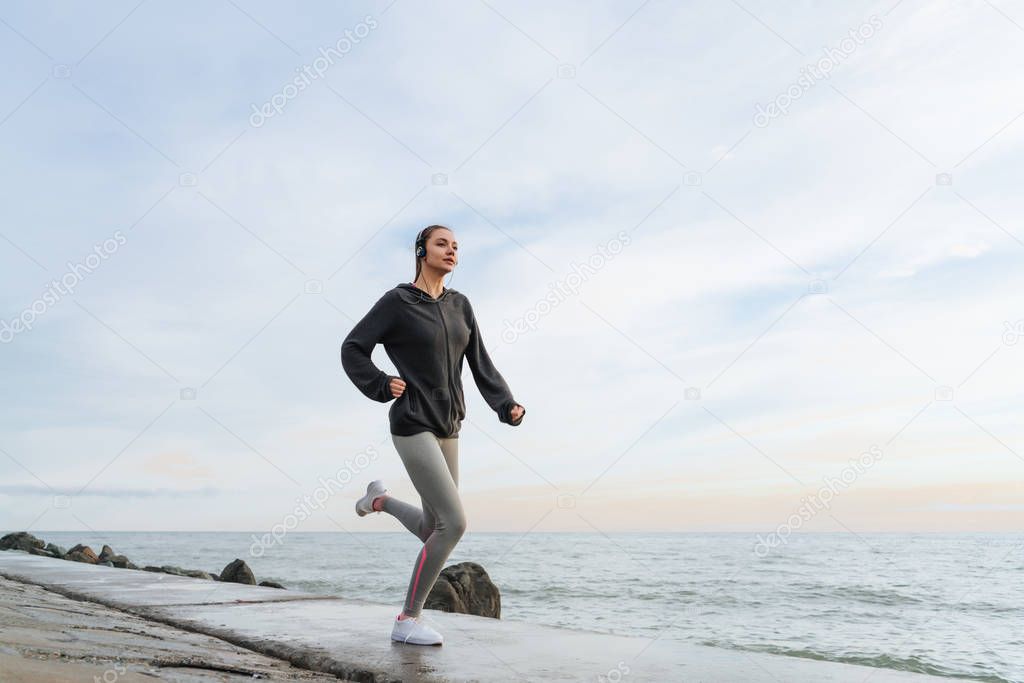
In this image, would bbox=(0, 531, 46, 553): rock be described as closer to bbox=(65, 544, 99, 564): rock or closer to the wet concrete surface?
bbox=(65, 544, 99, 564): rock

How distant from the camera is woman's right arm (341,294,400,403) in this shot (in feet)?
12.6

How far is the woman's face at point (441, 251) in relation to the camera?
4.02 m

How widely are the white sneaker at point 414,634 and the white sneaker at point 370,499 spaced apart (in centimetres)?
75

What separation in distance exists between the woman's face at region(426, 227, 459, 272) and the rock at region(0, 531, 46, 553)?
59.1 feet

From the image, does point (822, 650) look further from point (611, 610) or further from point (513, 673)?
point (513, 673)

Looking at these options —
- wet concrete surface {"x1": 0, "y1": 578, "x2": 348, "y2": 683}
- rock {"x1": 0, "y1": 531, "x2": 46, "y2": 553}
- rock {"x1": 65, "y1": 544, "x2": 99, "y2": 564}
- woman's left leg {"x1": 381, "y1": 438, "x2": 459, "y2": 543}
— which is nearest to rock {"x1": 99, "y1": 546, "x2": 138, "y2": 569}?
rock {"x1": 65, "y1": 544, "x2": 99, "y2": 564}

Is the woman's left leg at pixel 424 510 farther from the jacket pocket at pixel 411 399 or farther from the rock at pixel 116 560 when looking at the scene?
the rock at pixel 116 560

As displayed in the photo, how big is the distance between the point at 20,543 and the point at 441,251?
1877cm

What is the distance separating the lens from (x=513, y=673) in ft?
10.2

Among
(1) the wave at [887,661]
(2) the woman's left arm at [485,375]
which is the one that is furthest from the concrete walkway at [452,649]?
(1) the wave at [887,661]

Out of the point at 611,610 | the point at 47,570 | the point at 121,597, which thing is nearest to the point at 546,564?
the point at 611,610

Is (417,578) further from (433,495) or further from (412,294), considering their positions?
(412,294)

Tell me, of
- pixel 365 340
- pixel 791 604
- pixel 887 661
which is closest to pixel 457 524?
pixel 365 340

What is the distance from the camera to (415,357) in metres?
3.92
